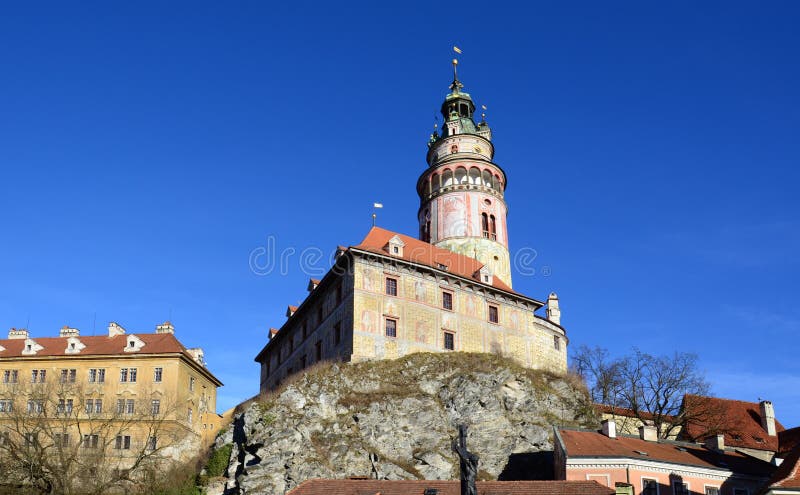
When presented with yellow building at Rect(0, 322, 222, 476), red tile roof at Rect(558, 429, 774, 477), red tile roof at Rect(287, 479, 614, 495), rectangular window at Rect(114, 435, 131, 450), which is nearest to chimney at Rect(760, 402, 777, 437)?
red tile roof at Rect(558, 429, 774, 477)

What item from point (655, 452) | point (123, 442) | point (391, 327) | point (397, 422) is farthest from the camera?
point (123, 442)

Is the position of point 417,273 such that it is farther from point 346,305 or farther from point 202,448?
point 202,448

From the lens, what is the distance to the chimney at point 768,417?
54.5m

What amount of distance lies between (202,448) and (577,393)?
2715cm

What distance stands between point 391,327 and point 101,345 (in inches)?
1123

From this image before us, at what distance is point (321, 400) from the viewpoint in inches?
1722

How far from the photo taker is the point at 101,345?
64.1 m

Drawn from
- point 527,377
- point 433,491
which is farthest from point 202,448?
point 433,491

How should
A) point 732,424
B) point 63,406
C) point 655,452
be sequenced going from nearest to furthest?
point 655,452 < point 63,406 < point 732,424

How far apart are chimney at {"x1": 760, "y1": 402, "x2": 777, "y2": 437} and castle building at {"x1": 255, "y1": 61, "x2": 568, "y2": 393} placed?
14271 mm

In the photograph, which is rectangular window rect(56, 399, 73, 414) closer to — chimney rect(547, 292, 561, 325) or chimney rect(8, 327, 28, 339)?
chimney rect(8, 327, 28, 339)

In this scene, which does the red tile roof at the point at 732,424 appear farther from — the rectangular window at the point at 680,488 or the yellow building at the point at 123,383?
the yellow building at the point at 123,383

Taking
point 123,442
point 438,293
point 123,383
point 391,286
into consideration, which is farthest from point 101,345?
point 438,293

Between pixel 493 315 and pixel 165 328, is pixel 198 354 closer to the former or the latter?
pixel 165 328
